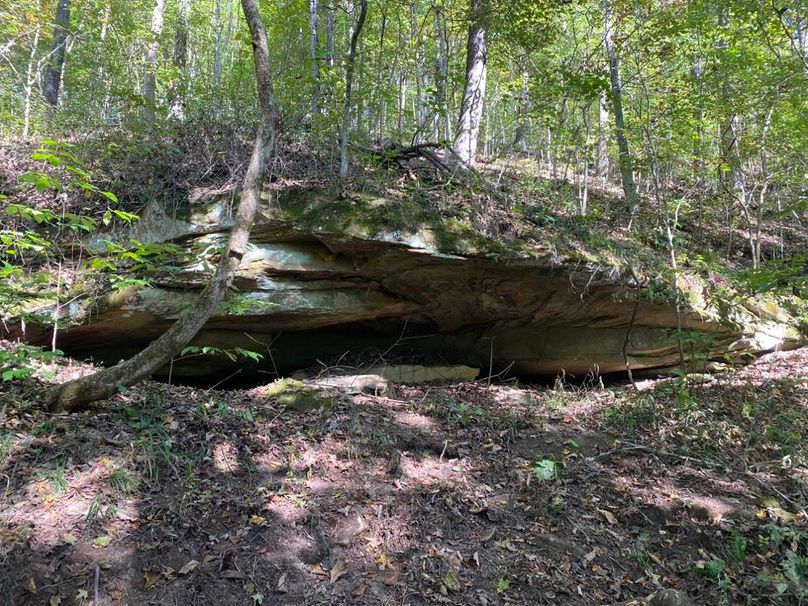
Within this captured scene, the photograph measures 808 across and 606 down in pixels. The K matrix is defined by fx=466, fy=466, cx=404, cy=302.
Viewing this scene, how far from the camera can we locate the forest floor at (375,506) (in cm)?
306

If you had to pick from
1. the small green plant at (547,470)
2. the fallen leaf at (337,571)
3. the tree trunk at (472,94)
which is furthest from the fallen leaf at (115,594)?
the tree trunk at (472,94)

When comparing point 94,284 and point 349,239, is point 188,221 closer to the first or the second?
point 94,284

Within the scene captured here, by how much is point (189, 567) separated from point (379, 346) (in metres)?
5.06

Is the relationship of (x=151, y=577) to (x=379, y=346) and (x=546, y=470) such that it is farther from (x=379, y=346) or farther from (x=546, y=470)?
(x=379, y=346)

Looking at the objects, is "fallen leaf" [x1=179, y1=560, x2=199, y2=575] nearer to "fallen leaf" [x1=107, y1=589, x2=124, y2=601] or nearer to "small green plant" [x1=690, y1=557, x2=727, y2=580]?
"fallen leaf" [x1=107, y1=589, x2=124, y2=601]

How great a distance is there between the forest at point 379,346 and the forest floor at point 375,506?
2cm

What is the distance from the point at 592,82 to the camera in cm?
685

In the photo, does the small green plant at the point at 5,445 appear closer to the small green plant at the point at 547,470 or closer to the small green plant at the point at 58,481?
the small green plant at the point at 58,481

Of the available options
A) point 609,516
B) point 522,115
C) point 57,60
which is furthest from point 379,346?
point 57,60

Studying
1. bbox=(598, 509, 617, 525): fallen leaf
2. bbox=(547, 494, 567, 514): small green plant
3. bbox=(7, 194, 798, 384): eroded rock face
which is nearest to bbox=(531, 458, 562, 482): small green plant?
bbox=(547, 494, 567, 514): small green plant

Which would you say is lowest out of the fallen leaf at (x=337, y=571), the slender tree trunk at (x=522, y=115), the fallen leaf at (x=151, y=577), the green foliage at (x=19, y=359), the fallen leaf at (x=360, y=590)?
the fallen leaf at (x=360, y=590)

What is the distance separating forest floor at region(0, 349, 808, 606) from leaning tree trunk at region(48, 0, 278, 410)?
236 millimetres

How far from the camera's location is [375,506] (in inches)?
151

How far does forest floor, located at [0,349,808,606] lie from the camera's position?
10.0ft
